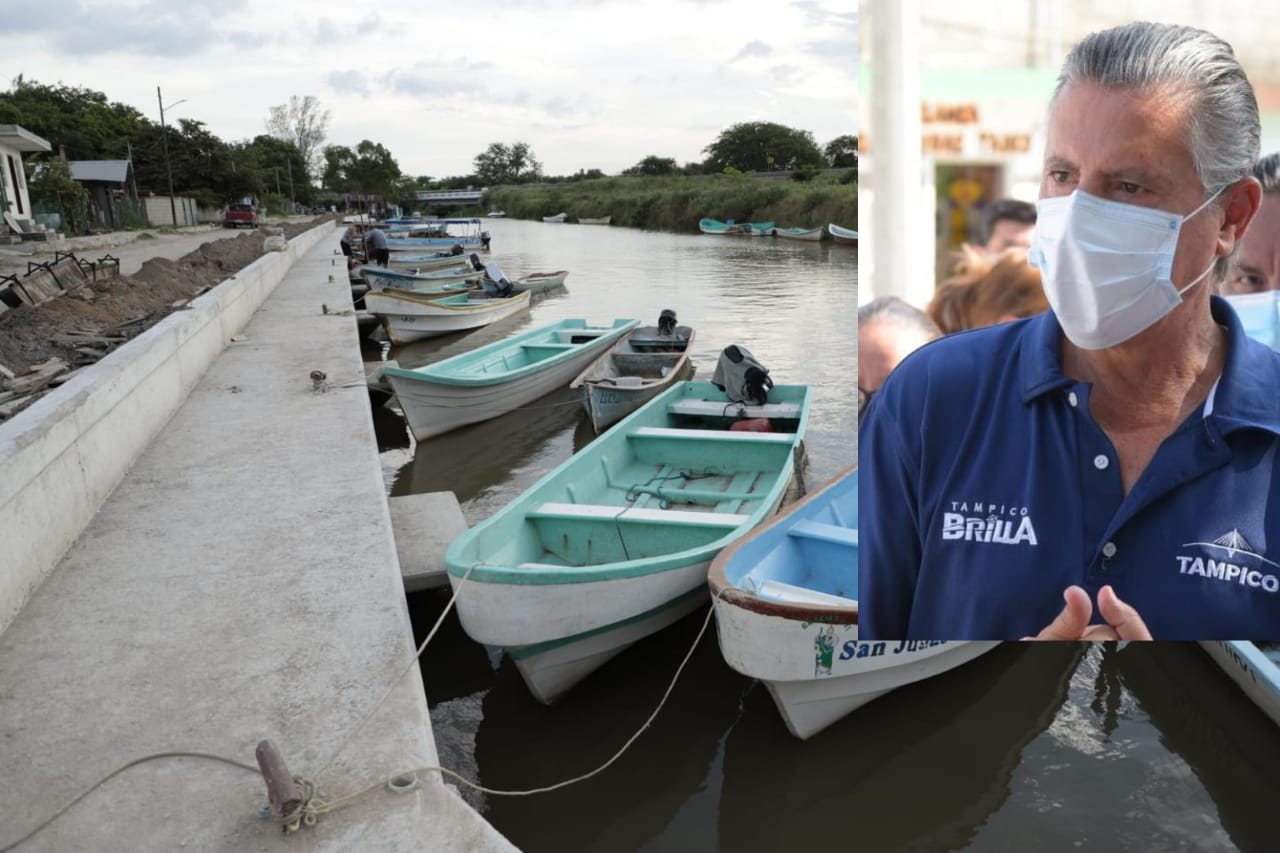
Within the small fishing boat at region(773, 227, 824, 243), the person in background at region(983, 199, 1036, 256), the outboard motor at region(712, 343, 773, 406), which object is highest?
the person in background at region(983, 199, 1036, 256)

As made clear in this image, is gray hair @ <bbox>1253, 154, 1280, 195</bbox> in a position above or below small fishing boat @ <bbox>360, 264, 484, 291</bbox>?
above

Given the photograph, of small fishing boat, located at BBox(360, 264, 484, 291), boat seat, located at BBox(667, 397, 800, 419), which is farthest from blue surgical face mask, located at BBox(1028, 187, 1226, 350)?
small fishing boat, located at BBox(360, 264, 484, 291)

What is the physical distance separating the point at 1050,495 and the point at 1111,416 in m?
0.26

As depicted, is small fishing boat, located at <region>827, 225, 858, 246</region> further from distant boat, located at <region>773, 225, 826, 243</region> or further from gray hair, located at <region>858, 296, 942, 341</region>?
distant boat, located at <region>773, 225, 826, 243</region>

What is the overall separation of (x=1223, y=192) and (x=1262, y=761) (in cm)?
370

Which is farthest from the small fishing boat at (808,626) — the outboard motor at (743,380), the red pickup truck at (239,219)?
→ the red pickup truck at (239,219)

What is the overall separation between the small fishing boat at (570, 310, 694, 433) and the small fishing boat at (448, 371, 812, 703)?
206cm

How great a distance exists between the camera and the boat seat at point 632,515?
5.71 m

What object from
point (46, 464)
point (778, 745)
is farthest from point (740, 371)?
point (46, 464)

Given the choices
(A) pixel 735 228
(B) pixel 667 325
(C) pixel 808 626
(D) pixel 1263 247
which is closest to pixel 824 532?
(C) pixel 808 626

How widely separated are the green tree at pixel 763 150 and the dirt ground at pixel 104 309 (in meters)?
26.1

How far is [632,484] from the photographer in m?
7.27

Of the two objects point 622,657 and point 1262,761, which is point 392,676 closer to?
point 622,657

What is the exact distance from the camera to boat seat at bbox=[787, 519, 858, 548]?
5.15 m
